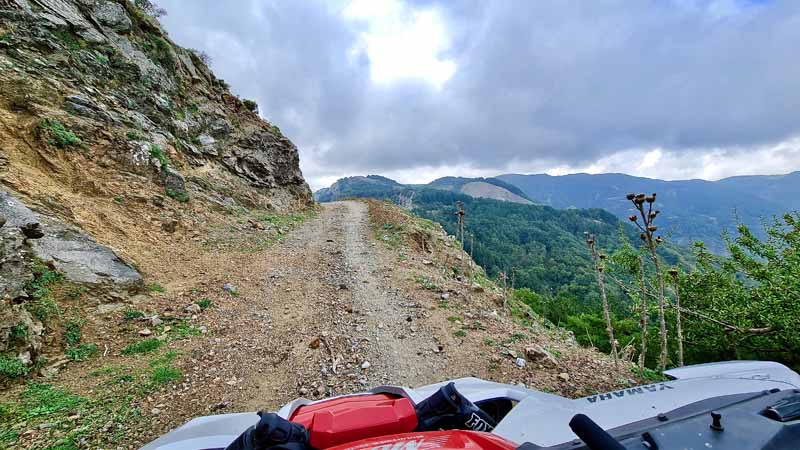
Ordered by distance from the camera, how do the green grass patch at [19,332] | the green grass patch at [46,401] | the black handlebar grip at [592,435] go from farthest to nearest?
the green grass patch at [19,332] → the green grass patch at [46,401] → the black handlebar grip at [592,435]

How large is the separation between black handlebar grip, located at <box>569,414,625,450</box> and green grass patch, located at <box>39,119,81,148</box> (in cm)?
1225

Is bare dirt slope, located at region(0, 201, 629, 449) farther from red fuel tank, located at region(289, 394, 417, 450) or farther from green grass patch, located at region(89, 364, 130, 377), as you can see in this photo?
red fuel tank, located at region(289, 394, 417, 450)

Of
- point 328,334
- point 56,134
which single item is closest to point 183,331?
point 328,334

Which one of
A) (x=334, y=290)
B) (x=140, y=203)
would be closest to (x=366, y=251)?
(x=334, y=290)

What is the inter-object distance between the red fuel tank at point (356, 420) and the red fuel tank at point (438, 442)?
233 millimetres

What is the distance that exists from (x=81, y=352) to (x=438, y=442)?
19.5ft

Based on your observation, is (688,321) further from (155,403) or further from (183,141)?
(183,141)

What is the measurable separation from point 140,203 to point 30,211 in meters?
3.45

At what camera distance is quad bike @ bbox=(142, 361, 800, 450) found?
4.61ft

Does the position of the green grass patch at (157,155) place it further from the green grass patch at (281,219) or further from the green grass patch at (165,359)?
the green grass patch at (165,359)

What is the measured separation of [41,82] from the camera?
9.33 metres

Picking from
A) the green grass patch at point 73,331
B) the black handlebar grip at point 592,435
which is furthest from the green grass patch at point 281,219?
the black handlebar grip at point 592,435

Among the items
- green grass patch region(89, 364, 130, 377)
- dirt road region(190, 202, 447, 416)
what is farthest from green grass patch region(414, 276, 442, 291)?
green grass patch region(89, 364, 130, 377)

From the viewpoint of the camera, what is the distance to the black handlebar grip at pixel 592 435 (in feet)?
3.60
